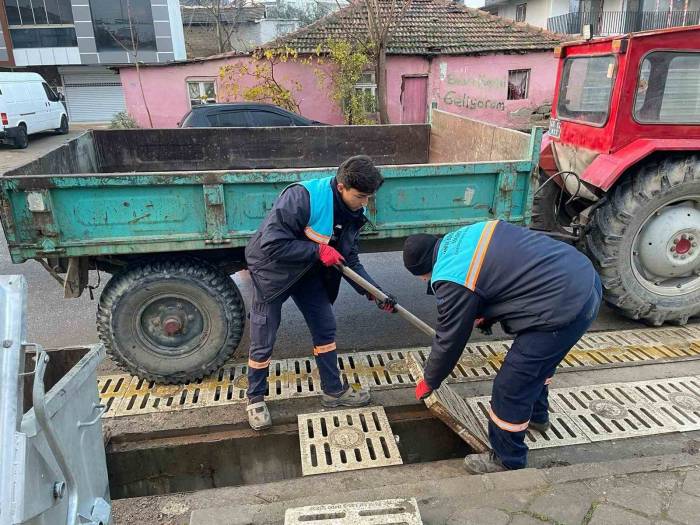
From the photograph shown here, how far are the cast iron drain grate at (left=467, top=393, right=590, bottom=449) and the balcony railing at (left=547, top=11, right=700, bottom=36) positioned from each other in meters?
25.9

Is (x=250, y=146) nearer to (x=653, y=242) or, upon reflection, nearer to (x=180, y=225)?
(x=180, y=225)

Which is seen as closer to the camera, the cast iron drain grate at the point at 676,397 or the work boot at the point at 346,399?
the cast iron drain grate at the point at 676,397

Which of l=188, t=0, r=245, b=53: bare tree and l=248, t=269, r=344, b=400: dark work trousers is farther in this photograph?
l=188, t=0, r=245, b=53: bare tree

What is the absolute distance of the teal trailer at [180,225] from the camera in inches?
123

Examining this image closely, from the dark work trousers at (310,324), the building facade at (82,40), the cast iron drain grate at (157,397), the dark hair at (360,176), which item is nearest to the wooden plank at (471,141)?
the dark hair at (360,176)

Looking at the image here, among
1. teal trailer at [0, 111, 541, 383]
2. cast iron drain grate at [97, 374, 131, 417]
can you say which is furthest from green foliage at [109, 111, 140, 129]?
cast iron drain grate at [97, 374, 131, 417]

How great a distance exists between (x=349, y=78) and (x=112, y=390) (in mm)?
10596

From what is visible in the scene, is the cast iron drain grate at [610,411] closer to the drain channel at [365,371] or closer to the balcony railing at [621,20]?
the drain channel at [365,371]

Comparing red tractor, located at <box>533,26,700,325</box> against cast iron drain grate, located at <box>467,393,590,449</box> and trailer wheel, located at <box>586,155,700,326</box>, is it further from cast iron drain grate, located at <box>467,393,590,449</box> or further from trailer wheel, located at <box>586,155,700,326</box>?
cast iron drain grate, located at <box>467,393,590,449</box>

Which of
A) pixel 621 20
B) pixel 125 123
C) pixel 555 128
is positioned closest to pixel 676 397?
pixel 555 128

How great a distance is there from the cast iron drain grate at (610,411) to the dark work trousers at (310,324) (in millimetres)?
1448

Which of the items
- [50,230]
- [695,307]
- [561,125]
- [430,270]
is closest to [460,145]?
[561,125]

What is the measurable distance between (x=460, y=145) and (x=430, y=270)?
9.14ft

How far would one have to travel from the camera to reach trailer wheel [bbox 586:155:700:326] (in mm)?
4094
